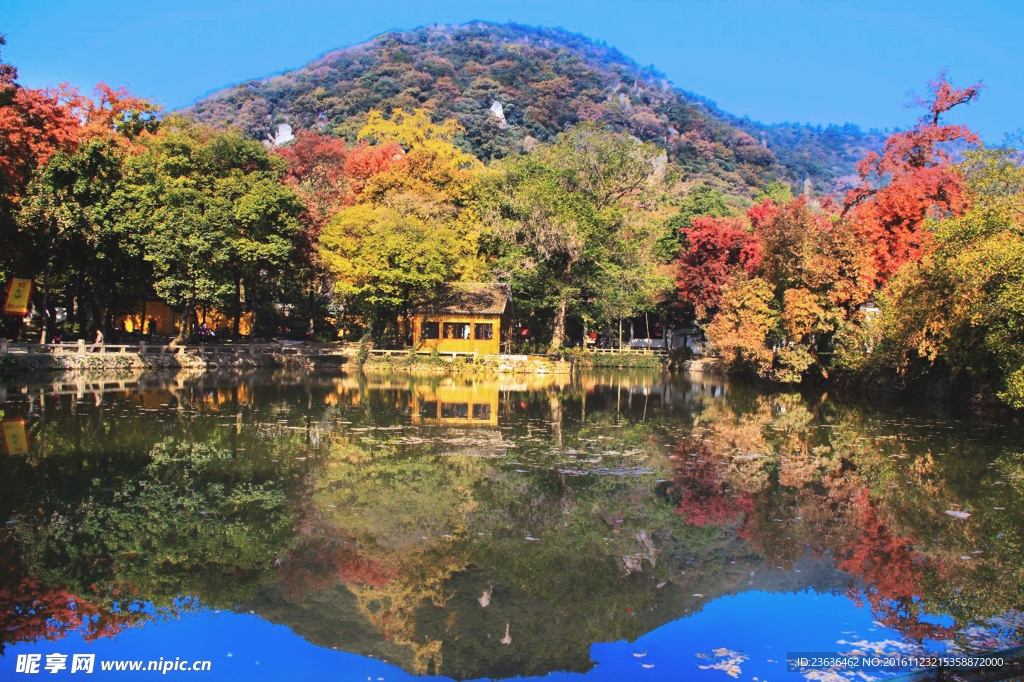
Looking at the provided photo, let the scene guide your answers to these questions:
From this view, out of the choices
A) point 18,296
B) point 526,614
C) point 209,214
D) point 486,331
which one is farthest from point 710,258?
point 526,614

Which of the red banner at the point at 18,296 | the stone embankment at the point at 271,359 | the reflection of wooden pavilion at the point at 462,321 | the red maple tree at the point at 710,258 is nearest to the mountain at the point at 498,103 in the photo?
the red maple tree at the point at 710,258

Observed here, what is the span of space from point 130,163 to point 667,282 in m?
31.1

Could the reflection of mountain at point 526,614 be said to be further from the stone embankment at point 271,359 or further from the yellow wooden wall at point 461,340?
the yellow wooden wall at point 461,340

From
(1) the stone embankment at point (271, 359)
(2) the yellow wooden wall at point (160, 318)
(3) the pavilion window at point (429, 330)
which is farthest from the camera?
(2) the yellow wooden wall at point (160, 318)

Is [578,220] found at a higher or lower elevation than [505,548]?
higher

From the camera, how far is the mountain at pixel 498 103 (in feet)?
380

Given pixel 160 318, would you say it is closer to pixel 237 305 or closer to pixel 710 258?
pixel 237 305

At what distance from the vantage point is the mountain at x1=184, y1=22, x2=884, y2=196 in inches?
4562

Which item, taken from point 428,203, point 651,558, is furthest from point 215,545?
point 428,203

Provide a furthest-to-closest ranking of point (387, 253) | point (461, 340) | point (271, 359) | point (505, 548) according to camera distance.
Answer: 1. point (461, 340)
2. point (271, 359)
3. point (387, 253)
4. point (505, 548)

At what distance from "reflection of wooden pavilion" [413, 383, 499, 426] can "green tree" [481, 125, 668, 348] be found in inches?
500

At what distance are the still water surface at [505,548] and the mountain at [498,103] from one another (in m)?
89.7

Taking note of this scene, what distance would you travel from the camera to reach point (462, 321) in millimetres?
41750

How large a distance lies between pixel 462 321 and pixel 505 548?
3442 centimetres
